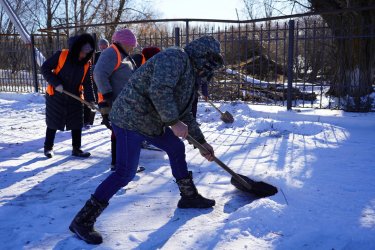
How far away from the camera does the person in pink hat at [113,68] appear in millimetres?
3881

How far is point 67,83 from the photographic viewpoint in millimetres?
4695

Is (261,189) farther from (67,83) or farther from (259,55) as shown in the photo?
(259,55)

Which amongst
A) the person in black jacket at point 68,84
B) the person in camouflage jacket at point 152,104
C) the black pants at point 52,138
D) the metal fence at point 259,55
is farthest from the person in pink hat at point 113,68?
the metal fence at point 259,55

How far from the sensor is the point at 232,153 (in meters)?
5.12

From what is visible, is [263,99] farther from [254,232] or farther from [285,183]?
[254,232]

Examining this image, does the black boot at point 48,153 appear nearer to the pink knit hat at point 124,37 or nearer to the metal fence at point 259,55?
the pink knit hat at point 124,37

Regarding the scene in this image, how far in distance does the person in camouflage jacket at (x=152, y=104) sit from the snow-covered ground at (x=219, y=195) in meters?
0.38

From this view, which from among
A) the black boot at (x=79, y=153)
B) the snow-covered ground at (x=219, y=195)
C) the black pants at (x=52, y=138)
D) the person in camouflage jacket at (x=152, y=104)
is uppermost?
the person in camouflage jacket at (x=152, y=104)

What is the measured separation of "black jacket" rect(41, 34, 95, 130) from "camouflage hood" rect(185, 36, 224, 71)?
7.85 ft

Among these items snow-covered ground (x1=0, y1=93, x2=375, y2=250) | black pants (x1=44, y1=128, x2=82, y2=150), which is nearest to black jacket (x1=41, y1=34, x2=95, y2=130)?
black pants (x1=44, y1=128, x2=82, y2=150)

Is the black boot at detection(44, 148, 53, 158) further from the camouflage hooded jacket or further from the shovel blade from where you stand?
the shovel blade

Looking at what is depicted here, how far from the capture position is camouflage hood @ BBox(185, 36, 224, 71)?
99.0 inches

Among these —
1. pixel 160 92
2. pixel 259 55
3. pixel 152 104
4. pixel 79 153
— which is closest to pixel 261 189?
pixel 152 104

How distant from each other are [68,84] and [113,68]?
106 cm
